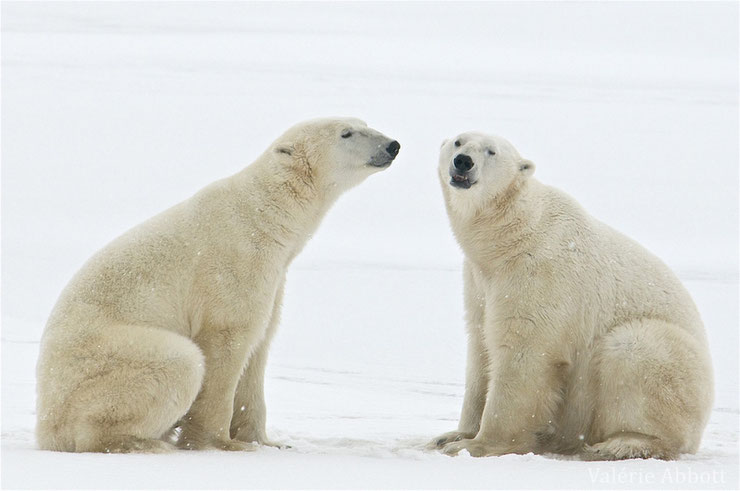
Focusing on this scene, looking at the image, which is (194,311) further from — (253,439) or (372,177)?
(372,177)

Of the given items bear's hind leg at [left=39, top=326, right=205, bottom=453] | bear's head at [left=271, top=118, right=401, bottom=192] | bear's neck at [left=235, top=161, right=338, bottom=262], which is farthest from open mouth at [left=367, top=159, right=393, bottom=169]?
bear's hind leg at [left=39, top=326, right=205, bottom=453]

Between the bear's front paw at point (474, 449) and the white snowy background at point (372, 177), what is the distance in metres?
0.19

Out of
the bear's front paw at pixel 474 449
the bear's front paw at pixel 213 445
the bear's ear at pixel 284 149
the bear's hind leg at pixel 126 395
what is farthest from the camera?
the bear's ear at pixel 284 149

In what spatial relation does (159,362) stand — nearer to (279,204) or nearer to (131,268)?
(131,268)

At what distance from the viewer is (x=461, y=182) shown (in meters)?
4.58

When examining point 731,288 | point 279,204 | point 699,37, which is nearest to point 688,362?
point 279,204

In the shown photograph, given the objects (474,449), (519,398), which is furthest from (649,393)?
(474,449)

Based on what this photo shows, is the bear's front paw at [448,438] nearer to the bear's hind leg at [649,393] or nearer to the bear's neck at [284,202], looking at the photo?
the bear's hind leg at [649,393]

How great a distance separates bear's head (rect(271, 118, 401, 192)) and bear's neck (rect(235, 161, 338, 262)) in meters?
0.04

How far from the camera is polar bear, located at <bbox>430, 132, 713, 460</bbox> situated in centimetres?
423

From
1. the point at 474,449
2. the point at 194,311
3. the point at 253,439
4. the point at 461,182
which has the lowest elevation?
the point at 253,439

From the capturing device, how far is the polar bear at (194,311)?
3.99 meters

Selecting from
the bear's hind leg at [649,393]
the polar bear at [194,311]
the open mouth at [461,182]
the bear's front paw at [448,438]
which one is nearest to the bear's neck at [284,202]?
the polar bear at [194,311]

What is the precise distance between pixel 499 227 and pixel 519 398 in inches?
30.8
